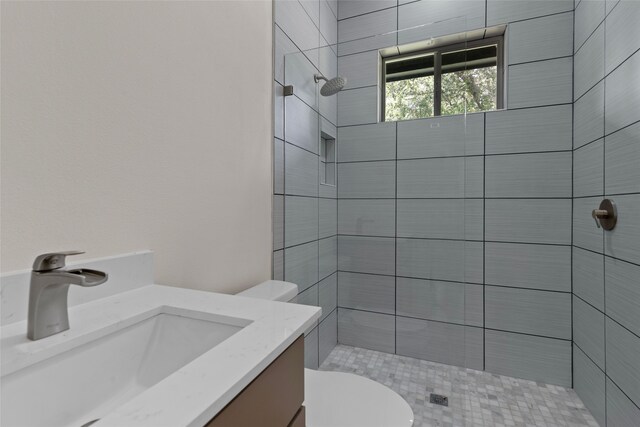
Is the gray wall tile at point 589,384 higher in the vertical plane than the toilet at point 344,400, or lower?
lower

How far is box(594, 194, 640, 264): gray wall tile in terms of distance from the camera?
4.04ft

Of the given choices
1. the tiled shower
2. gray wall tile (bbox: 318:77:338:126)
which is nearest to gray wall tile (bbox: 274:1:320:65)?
the tiled shower

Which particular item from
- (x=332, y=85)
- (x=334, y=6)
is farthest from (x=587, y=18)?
(x=334, y=6)

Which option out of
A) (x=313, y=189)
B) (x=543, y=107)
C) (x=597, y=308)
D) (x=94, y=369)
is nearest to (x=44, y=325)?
(x=94, y=369)

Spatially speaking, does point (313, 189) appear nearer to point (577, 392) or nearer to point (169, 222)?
point (169, 222)

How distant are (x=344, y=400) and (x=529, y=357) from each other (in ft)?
4.50

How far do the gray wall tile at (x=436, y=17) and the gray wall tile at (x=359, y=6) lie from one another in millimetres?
111

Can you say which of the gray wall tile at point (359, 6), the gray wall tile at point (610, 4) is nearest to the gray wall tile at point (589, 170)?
the gray wall tile at point (610, 4)

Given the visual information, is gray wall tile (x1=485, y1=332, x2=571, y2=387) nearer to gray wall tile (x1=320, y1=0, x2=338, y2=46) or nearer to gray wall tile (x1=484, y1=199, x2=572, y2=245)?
gray wall tile (x1=484, y1=199, x2=572, y2=245)

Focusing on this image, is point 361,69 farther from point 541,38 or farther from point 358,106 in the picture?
point 541,38

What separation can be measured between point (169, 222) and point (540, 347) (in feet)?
6.97

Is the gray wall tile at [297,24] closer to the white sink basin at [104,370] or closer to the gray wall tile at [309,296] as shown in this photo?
the gray wall tile at [309,296]

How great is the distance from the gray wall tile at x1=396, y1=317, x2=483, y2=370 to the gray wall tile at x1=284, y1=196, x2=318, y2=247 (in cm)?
71

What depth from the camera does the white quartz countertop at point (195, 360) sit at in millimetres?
371
